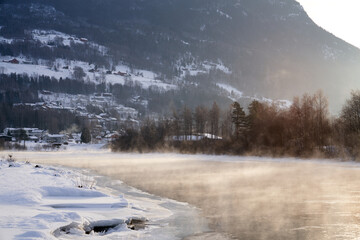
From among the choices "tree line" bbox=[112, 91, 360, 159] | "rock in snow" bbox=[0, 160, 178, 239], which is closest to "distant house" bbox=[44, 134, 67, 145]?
"tree line" bbox=[112, 91, 360, 159]

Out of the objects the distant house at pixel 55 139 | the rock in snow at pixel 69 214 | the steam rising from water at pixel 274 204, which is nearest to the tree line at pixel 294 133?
the steam rising from water at pixel 274 204

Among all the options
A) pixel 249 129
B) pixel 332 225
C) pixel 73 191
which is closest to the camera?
pixel 332 225

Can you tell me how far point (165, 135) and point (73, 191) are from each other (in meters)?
91.9

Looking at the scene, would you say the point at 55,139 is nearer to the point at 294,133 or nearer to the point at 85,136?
the point at 85,136

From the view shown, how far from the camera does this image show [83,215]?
16.9 metres

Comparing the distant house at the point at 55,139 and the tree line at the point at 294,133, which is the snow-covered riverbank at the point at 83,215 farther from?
the distant house at the point at 55,139

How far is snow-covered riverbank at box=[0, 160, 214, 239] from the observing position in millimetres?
14086

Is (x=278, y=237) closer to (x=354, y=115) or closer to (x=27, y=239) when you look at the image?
(x=27, y=239)

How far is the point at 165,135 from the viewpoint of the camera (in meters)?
114

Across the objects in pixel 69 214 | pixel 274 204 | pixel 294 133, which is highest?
pixel 294 133

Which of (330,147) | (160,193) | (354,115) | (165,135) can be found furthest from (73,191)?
(165,135)

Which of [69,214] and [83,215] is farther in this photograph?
[83,215]

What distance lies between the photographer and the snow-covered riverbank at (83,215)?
14086 mm

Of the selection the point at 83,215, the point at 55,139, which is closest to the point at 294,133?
the point at 83,215
